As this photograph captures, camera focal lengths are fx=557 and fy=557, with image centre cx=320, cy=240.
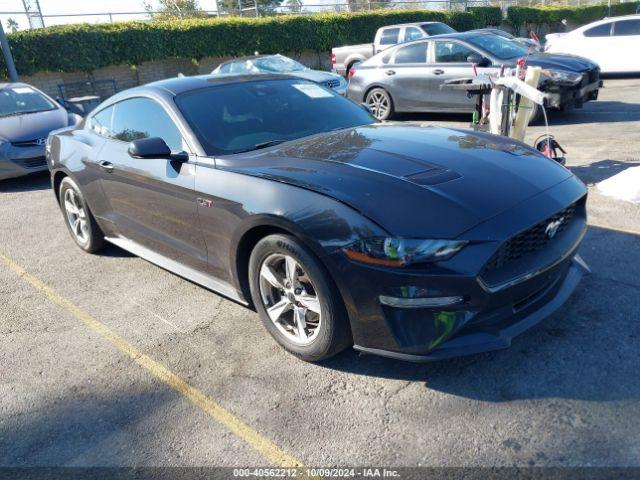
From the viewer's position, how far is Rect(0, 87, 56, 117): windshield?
9.31 metres

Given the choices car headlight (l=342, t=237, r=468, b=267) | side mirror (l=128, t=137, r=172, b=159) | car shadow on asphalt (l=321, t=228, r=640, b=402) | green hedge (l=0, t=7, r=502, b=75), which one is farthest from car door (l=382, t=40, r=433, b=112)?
green hedge (l=0, t=7, r=502, b=75)

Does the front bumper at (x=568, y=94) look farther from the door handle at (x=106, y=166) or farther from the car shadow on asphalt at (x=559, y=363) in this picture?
the door handle at (x=106, y=166)

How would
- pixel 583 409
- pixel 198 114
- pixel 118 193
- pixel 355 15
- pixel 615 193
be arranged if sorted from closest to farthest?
pixel 583 409
pixel 198 114
pixel 118 193
pixel 615 193
pixel 355 15

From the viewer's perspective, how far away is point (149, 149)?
11.7 ft

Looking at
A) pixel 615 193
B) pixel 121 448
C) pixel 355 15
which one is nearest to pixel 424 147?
pixel 121 448

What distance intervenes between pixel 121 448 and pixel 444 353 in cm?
162

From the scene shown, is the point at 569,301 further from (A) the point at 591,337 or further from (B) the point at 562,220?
(B) the point at 562,220

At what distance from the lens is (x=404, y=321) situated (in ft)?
8.73

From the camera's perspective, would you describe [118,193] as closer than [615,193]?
Yes

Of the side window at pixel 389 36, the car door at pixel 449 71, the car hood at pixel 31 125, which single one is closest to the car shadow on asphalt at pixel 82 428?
the car hood at pixel 31 125

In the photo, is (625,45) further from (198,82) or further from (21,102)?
(21,102)

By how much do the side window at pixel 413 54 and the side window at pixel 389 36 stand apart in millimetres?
6315

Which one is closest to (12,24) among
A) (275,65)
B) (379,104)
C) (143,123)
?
Answer: (275,65)

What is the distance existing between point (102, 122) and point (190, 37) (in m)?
17.5
